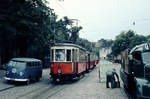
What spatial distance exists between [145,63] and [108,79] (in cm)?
610

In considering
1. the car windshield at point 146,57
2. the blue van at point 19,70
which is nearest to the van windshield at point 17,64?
the blue van at point 19,70

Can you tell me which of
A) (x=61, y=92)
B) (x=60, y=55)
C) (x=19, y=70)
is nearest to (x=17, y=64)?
(x=19, y=70)

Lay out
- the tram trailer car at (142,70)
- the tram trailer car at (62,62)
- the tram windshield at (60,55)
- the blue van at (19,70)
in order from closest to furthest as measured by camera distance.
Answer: the tram trailer car at (142,70), the blue van at (19,70), the tram trailer car at (62,62), the tram windshield at (60,55)

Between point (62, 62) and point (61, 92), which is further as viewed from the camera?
point (62, 62)

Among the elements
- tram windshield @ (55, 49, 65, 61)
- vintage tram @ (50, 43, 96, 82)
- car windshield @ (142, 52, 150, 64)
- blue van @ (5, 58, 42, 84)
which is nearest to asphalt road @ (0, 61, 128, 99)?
blue van @ (5, 58, 42, 84)

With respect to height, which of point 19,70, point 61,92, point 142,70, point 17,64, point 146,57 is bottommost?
point 61,92

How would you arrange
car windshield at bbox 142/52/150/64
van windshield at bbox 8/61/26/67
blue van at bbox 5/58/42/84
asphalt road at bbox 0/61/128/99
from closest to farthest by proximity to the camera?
1. car windshield at bbox 142/52/150/64
2. asphalt road at bbox 0/61/128/99
3. blue van at bbox 5/58/42/84
4. van windshield at bbox 8/61/26/67

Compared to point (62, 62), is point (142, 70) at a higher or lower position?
lower

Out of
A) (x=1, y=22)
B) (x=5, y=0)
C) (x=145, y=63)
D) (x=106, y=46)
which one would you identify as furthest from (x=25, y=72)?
(x=106, y=46)

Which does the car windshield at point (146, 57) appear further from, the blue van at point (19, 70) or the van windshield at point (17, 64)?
the van windshield at point (17, 64)

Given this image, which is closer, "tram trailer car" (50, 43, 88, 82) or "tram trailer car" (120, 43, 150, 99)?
"tram trailer car" (120, 43, 150, 99)

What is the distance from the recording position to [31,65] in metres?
17.3

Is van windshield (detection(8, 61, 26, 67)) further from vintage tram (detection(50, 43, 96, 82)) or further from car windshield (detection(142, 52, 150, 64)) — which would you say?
car windshield (detection(142, 52, 150, 64))

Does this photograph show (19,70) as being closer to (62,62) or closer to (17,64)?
(17,64)
